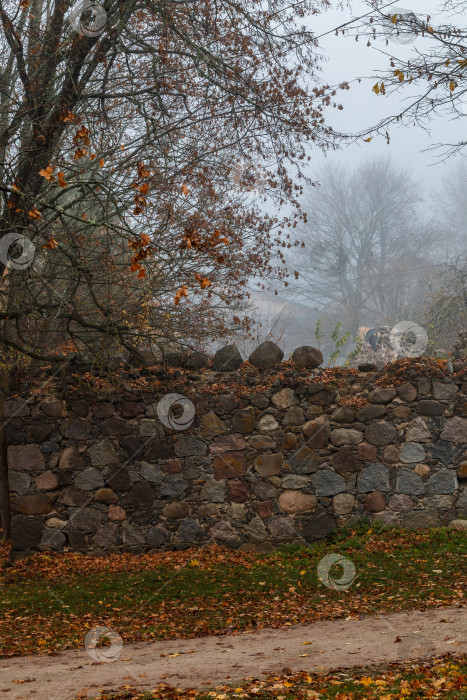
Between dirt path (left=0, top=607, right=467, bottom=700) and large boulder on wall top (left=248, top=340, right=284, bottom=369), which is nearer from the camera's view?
dirt path (left=0, top=607, right=467, bottom=700)

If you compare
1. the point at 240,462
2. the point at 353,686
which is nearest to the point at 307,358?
the point at 240,462

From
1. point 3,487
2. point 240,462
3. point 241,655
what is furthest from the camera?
point 3,487

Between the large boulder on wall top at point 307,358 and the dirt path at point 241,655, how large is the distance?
153 inches

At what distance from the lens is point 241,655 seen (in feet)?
18.1

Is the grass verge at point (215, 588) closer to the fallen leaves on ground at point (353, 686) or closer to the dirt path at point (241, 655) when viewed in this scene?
the dirt path at point (241, 655)

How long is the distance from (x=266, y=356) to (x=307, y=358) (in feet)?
1.78

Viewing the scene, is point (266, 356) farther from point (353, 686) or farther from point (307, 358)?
point (353, 686)

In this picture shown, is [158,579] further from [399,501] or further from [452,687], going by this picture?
[452,687]

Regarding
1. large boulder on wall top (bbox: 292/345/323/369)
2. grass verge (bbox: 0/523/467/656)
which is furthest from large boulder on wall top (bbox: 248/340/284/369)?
grass verge (bbox: 0/523/467/656)

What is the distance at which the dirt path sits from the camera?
5023 mm

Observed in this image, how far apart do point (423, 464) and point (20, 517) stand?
5244 millimetres

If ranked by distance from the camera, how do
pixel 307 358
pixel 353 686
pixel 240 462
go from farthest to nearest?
1. pixel 307 358
2. pixel 240 462
3. pixel 353 686

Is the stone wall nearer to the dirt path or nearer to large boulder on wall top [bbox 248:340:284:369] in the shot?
large boulder on wall top [bbox 248:340:284:369]

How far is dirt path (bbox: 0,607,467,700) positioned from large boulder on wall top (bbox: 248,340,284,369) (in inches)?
156
